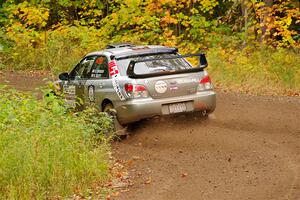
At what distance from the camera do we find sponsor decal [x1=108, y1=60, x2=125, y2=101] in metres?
11.3

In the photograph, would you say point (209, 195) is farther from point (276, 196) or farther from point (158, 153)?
point (158, 153)

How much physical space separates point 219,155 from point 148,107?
1.86m

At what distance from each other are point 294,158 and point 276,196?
194 centimetres

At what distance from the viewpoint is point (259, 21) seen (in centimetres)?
2317

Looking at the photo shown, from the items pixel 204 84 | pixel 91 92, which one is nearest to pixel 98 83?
pixel 91 92

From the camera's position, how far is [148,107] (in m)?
11.0

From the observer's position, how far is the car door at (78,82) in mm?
12680

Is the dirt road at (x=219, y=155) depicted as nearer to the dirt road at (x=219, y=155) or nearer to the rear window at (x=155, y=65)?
the dirt road at (x=219, y=155)

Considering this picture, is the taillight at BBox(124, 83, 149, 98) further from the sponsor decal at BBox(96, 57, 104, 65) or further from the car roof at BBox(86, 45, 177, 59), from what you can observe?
the sponsor decal at BBox(96, 57, 104, 65)

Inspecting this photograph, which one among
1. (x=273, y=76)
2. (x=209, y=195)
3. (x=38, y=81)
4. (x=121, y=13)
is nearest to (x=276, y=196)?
(x=209, y=195)

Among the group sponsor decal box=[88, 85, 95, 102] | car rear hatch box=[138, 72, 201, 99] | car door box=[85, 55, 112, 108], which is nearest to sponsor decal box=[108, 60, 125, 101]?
car door box=[85, 55, 112, 108]

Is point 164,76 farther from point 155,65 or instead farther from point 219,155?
point 219,155

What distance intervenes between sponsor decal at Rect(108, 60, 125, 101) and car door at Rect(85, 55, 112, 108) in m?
0.12

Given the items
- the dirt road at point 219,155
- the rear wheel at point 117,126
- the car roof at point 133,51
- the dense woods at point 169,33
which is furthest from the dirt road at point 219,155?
the dense woods at point 169,33
